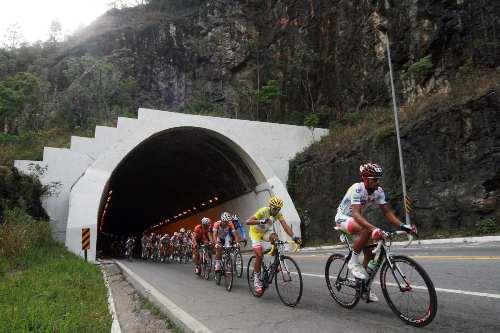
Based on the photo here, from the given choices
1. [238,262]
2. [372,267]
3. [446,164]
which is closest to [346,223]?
[372,267]

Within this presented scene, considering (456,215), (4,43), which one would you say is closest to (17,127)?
(456,215)

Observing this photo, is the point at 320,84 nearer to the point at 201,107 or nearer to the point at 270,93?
the point at 270,93

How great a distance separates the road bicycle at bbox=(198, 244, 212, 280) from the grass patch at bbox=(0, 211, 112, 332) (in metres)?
3.27

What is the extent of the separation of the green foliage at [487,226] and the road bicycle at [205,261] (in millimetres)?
10905

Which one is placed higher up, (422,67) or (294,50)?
(294,50)

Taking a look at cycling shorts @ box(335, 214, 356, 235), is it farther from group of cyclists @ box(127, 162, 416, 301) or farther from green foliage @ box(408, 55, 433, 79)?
green foliage @ box(408, 55, 433, 79)

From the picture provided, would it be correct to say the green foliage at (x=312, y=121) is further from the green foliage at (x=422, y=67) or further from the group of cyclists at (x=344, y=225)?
the group of cyclists at (x=344, y=225)

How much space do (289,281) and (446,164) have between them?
14557 millimetres

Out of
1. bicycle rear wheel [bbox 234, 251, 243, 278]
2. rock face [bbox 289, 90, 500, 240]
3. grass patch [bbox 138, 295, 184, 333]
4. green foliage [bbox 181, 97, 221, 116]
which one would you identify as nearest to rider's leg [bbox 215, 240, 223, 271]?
bicycle rear wheel [bbox 234, 251, 243, 278]

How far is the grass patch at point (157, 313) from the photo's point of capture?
624cm

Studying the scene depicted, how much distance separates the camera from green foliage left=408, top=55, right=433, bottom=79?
25547 millimetres

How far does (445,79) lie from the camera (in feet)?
83.1

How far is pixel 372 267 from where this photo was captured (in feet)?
19.6

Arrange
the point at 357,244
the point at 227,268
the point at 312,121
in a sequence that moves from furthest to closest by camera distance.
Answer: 1. the point at 312,121
2. the point at 227,268
3. the point at 357,244
